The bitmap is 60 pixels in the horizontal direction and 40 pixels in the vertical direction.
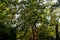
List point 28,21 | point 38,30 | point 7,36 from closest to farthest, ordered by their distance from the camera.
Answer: point 7,36
point 28,21
point 38,30

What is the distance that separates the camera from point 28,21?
22.8m

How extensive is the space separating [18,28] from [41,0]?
490 centimetres

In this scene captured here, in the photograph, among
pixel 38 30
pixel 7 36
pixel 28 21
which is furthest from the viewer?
pixel 38 30

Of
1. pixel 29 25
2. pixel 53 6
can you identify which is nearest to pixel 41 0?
pixel 53 6

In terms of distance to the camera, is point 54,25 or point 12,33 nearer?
point 12,33

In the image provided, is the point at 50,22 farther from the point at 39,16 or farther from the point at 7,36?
the point at 7,36

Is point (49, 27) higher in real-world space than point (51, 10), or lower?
lower

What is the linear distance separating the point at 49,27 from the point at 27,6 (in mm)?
5807

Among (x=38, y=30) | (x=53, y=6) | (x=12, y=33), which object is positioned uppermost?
(x=53, y=6)

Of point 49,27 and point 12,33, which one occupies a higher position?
point 12,33

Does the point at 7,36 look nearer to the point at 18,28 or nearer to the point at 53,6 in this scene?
the point at 18,28

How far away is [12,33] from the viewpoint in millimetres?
19703

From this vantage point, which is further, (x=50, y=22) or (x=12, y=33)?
(x=50, y=22)

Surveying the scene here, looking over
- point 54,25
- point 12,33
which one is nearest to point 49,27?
point 54,25
